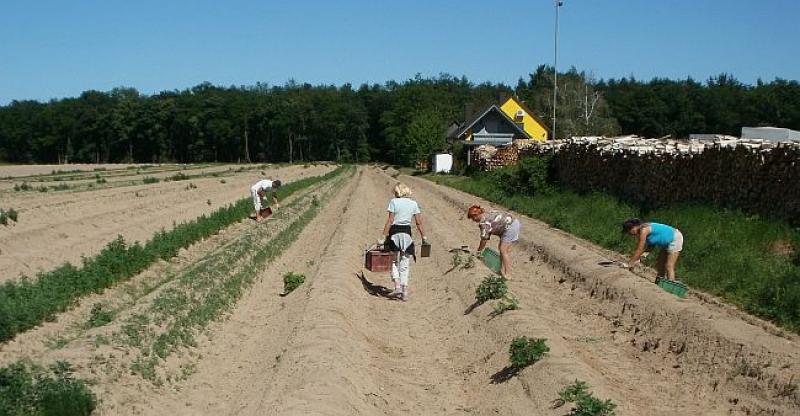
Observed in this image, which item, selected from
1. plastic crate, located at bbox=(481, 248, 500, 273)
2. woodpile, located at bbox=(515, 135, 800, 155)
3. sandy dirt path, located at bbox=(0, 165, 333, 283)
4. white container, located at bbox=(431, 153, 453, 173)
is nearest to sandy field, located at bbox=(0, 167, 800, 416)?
plastic crate, located at bbox=(481, 248, 500, 273)

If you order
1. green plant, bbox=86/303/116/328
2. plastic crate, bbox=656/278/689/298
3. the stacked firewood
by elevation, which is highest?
the stacked firewood

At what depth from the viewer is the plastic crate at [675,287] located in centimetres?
1170

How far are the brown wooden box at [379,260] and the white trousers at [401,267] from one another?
0.17 metres

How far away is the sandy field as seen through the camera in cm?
800

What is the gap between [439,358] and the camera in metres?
10.5

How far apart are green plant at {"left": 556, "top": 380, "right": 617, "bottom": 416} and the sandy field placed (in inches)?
11.0

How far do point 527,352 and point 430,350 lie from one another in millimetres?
2400

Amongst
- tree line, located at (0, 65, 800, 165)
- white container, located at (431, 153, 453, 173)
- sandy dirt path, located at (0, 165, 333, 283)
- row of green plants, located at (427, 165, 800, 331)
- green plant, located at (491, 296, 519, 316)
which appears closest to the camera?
row of green plants, located at (427, 165, 800, 331)

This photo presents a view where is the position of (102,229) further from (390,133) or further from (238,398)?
(390,133)

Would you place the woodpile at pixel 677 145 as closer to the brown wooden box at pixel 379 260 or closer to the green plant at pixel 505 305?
the green plant at pixel 505 305

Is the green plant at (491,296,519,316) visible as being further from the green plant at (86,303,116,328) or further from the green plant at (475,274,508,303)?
the green plant at (86,303,116,328)

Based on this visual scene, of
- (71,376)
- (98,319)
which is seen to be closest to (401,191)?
(98,319)

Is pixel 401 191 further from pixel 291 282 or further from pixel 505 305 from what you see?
pixel 291 282

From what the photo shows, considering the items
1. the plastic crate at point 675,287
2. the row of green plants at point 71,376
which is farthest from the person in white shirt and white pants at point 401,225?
the plastic crate at point 675,287
